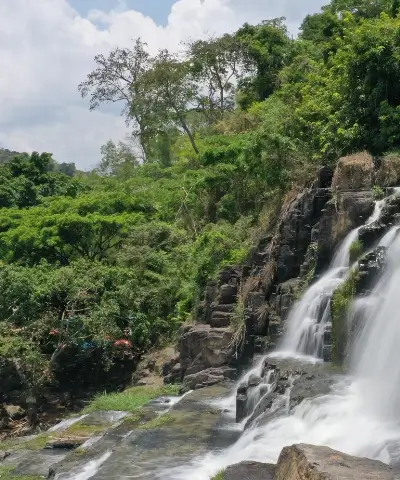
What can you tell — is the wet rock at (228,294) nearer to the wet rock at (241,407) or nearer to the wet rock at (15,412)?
the wet rock at (241,407)

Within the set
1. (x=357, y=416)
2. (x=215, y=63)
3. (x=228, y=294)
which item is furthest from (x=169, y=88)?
(x=357, y=416)

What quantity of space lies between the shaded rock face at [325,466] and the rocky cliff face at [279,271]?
800 centimetres

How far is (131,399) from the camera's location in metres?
18.7

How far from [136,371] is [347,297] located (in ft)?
39.7

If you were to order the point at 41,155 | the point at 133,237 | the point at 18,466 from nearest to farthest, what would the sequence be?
1. the point at 18,466
2. the point at 133,237
3. the point at 41,155

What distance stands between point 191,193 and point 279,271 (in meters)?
11.7

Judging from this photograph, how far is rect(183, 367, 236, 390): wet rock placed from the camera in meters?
17.8

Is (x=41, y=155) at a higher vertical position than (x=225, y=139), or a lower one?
higher

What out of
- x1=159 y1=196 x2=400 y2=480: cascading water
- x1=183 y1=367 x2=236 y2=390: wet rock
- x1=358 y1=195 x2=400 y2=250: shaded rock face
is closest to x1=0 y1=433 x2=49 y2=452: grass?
x1=183 y1=367 x2=236 y2=390: wet rock

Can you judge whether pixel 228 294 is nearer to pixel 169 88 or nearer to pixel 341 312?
pixel 341 312

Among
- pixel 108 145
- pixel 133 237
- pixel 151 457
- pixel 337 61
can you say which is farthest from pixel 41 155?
pixel 151 457

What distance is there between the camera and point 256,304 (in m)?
18.7

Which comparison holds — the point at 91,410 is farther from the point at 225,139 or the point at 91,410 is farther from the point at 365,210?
the point at 225,139

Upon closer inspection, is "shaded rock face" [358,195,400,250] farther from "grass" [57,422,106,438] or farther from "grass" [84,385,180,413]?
"grass" [57,422,106,438]
